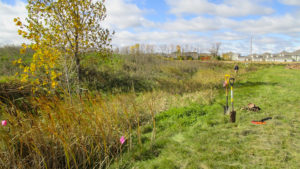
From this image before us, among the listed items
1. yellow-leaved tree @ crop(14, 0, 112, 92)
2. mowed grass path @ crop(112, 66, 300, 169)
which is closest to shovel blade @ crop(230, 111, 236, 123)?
mowed grass path @ crop(112, 66, 300, 169)

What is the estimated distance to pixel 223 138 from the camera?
410cm

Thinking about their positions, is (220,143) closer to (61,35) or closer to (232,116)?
(232,116)

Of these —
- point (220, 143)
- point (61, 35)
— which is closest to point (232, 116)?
point (220, 143)

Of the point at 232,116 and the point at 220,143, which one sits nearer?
the point at 220,143

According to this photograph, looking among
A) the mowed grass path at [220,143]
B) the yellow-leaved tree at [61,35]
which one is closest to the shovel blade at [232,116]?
the mowed grass path at [220,143]

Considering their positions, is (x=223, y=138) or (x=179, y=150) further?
(x=223, y=138)

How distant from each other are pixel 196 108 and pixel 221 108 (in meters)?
0.81

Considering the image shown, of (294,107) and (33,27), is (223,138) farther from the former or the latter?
(33,27)

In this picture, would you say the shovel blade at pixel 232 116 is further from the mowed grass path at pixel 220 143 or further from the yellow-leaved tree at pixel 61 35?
the yellow-leaved tree at pixel 61 35

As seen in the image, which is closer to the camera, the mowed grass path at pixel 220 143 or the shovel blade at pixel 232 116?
the mowed grass path at pixel 220 143

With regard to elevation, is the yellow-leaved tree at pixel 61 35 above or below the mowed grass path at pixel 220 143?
above

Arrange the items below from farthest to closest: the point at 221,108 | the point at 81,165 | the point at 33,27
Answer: the point at 221,108 → the point at 33,27 → the point at 81,165

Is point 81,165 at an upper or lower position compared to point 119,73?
lower

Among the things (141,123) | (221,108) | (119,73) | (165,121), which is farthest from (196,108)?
(119,73)
